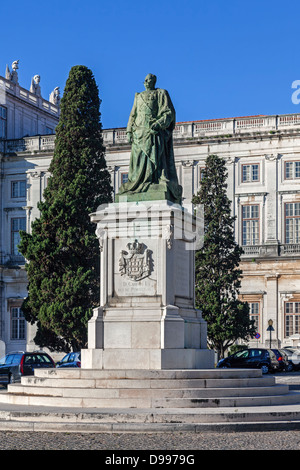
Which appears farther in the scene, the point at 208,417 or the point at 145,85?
the point at 145,85

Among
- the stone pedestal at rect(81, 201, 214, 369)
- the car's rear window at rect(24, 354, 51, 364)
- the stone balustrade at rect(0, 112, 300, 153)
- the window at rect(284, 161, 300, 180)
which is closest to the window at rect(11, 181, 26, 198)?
the stone balustrade at rect(0, 112, 300, 153)

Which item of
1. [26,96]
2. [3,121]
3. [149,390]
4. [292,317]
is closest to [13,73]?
[26,96]

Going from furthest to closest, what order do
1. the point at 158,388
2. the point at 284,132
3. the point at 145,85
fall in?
1. the point at 284,132
2. the point at 145,85
3. the point at 158,388

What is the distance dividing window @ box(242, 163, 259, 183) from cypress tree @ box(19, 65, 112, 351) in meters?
16.0

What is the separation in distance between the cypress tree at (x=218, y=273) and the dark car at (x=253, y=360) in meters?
2.86

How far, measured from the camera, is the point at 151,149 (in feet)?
66.6

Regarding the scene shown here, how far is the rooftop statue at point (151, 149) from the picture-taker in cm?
2019

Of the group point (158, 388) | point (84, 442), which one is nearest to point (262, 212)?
point (158, 388)

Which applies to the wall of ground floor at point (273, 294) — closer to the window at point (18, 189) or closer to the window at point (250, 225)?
the window at point (250, 225)

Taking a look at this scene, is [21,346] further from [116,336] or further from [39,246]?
[116,336]

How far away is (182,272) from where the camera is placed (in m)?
20.0

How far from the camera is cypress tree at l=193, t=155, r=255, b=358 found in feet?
144

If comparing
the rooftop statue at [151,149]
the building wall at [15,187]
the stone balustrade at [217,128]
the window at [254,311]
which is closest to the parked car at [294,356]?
the window at [254,311]

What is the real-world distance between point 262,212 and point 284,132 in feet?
16.0
